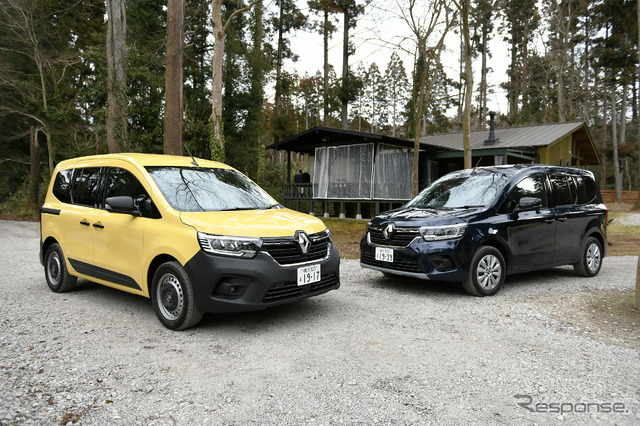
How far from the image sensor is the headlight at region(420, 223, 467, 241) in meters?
5.69

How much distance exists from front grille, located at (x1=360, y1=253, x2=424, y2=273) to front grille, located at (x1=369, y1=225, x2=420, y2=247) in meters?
0.23

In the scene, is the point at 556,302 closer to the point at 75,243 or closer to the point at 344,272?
the point at 344,272

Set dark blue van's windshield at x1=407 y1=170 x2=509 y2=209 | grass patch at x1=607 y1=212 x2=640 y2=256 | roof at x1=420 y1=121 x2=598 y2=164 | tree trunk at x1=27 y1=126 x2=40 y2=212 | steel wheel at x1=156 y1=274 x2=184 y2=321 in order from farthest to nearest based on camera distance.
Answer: tree trunk at x1=27 y1=126 x2=40 y2=212 < roof at x1=420 y1=121 x2=598 y2=164 < grass patch at x1=607 y1=212 x2=640 y2=256 < dark blue van's windshield at x1=407 y1=170 x2=509 y2=209 < steel wheel at x1=156 y1=274 x2=184 y2=321

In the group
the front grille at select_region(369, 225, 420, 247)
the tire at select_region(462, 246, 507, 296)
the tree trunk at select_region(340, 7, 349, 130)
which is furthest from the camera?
the tree trunk at select_region(340, 7, 349, 130)

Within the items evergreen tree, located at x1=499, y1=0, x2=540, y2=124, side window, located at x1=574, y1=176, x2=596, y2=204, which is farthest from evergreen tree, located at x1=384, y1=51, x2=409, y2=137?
side window, located at x1=574, y1=176, x2=596, y2=204

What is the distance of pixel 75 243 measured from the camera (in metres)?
5.58

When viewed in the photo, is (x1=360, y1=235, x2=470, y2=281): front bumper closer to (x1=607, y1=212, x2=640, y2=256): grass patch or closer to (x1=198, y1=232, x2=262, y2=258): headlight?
(x1=198, y1=232, x2=262, y2=258): headlight

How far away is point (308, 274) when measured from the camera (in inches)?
176

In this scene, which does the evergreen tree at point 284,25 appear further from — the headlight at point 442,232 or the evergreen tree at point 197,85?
the headlight at point 442,232

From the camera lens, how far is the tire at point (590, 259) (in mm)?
7316

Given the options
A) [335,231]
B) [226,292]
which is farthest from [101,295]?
[335,231]

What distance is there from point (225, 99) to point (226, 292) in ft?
82.1

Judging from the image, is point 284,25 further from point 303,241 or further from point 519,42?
point 303,241

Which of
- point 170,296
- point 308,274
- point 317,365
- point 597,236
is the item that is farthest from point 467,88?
point 317,365
